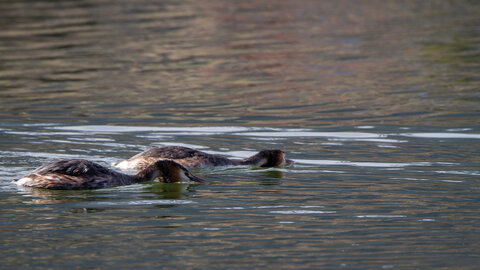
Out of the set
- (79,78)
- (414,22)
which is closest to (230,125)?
(79,78)

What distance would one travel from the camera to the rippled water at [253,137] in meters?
9.14

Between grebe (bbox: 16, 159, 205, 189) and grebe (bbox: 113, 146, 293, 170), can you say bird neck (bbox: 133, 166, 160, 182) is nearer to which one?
grebe (bbox: 16, 159, 205, 189)

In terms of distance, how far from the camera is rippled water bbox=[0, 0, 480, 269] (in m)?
9.14

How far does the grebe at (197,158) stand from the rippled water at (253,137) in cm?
19

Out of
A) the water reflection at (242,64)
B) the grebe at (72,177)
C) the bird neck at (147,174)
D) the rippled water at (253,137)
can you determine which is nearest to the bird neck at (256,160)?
the rippled water at (253,137)

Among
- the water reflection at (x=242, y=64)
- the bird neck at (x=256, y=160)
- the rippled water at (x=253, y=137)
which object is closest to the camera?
the rippled water at (x=253, y=137)

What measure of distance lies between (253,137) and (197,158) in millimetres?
2615

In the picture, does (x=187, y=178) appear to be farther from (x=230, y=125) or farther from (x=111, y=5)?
(x=111, y=5)

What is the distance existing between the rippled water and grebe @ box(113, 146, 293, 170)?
0.19 metres

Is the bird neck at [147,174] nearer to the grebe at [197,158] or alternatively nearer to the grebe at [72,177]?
the grebe at [72,177]

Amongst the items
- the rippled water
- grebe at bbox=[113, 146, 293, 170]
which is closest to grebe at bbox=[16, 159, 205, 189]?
the rippled water

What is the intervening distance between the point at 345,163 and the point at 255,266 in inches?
204

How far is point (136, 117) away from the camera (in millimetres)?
17844

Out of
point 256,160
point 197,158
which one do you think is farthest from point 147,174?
point 256,160
